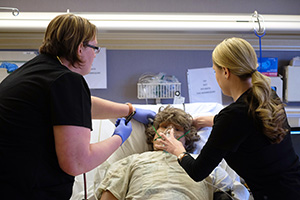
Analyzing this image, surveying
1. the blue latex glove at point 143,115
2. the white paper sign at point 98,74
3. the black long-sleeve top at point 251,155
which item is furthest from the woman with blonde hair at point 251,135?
the white paper sign at point 98,74

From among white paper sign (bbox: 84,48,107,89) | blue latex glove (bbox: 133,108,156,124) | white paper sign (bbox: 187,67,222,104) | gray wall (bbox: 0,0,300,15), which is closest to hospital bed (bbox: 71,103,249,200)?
blue latex glove (bbox: 133,108,156,124)

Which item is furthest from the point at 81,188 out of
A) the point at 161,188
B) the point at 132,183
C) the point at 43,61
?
the point at 43,61

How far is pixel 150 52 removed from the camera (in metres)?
2.25

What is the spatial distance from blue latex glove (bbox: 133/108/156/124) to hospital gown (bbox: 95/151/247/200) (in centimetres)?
27

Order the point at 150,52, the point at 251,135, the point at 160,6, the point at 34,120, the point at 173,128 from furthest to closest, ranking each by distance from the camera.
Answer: the point at 150,52 → the point at 160,6 → the point at 173,128 → the point at 251,135 → the point at 34,120

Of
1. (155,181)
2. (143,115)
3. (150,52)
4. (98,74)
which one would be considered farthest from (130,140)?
(150,52)

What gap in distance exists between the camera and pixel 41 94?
979mm

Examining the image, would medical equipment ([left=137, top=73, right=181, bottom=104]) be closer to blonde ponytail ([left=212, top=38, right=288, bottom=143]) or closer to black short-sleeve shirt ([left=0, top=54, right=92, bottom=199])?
blonde ponytail ([left=212, top=38, right=288, bottom=143])

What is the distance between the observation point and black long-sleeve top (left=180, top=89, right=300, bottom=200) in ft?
3.88

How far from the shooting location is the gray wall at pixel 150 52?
2.12 metres

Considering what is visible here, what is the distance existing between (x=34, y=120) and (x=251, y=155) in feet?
2.75

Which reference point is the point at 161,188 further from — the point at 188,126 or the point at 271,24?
the point at 271,24

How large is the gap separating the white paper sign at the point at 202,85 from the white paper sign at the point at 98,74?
637 mm

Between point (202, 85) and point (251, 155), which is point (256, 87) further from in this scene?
point (202, 85)
